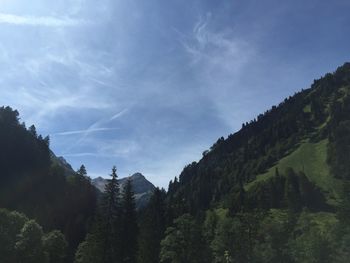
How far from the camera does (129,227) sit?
90375 millimetres

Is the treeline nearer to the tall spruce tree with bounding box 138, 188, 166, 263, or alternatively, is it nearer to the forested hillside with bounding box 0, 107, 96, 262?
the tall spruce tree with bounding box 138, 188, 166, 263

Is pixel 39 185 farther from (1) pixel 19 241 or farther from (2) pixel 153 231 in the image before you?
(1) pixel 19 241

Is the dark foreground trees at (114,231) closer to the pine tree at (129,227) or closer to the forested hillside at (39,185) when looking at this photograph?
the pine tree at (129,227)

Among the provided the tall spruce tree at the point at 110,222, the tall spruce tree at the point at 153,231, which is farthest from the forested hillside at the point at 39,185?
the tall spruce tree at the point at 110,222

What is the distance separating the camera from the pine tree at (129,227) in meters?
87.3

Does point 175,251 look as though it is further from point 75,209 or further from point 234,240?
point 75,209

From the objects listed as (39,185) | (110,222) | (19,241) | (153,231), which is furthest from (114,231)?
(39,185)

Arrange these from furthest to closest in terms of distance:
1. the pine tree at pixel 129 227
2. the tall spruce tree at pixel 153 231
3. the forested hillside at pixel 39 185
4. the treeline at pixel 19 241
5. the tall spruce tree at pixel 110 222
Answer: the forested hillside at pixel 39 185
the tall spruce tree at pixel 153 231
the pine tree at pixel 129 227
the tall spruce tree at pixel 110 222
the treeline at pixel 19 241

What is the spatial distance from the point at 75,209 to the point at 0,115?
47.7 m

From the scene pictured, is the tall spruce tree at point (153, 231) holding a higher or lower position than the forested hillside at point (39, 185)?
lower

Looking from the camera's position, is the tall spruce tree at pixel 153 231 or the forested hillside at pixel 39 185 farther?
the forested hillside at pixel 39 185

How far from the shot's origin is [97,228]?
83.6 m

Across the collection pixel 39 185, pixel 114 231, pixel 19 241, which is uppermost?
pixel 39 185

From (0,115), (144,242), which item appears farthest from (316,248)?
(0,115)
